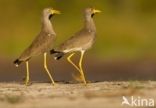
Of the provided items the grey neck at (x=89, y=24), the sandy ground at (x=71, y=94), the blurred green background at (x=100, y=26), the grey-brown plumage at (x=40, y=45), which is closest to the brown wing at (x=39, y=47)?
the grey-brown plumage at (x=40, y=45)

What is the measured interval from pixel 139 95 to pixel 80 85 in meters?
3.00

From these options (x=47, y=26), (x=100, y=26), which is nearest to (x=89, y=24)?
(x=47, y=26)

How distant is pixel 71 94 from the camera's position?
62.4 feet

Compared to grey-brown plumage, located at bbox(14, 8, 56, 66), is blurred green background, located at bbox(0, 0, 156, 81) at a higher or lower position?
higher

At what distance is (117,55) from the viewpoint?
3312 cm

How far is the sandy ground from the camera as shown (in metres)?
17.3

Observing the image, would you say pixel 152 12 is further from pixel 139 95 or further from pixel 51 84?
pixel 139 95

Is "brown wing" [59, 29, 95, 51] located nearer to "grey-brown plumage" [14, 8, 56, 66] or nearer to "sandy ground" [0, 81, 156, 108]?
"grey-brown plumage" [14, 8, 56, 66]

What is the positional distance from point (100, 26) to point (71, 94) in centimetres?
1521

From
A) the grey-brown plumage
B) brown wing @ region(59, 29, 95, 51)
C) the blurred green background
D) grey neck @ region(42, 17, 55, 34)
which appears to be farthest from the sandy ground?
the blurred green background

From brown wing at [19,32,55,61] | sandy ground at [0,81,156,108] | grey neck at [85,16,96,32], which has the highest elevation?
grey neck at [85,16,96,32]

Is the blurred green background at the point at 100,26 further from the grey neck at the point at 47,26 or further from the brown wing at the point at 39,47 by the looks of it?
the brown wing at the point at 39,47

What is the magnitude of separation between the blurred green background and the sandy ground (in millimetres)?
11694

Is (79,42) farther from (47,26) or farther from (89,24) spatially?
(47,26)
